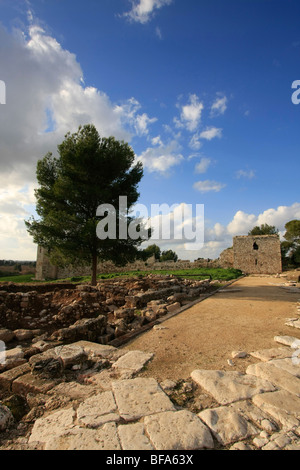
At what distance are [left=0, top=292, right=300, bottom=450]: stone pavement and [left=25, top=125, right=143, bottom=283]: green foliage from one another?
8141mm

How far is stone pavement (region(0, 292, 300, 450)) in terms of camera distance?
1622mm

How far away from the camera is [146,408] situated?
199cm

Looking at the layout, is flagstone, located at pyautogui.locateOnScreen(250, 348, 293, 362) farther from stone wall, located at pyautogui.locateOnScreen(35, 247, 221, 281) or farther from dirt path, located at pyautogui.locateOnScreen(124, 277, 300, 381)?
stone wall, located at pyautogui.locateOnScreen(35, 247, 221, 281)

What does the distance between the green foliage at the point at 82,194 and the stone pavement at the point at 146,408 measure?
8141 mm

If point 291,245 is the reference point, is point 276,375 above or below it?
below

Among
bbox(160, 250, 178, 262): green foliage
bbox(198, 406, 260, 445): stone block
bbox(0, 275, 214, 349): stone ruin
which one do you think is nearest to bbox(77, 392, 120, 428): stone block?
bbox(198, 406, 260, 445): stone block

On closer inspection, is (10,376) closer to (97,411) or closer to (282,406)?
(97,411)

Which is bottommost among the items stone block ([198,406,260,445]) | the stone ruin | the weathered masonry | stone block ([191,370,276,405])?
the stone ruin

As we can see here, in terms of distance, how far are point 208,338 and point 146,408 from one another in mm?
2193

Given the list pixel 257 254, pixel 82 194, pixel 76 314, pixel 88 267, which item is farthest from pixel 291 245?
pixel 76 314

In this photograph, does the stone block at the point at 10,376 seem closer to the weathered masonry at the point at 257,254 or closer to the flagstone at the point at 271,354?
the flagstone at the point at 271,354

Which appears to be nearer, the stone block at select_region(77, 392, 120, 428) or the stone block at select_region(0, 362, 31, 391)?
the stone block at select_region(77, 392, 120, 428)

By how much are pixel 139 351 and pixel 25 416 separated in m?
1.61
